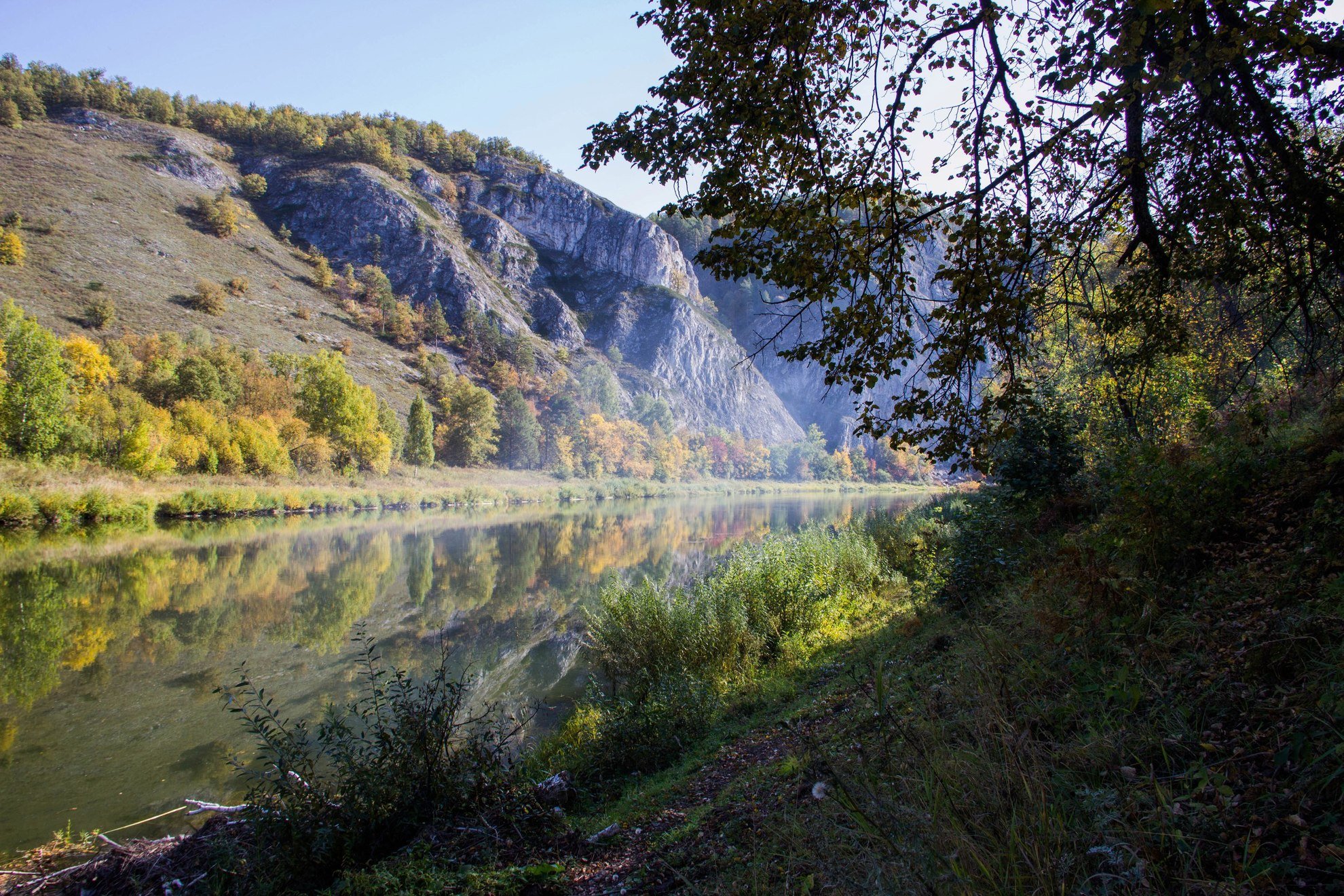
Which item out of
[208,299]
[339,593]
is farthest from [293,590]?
[208,299]

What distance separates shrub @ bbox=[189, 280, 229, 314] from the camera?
57781 millimetres

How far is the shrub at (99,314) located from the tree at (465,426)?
26.5 meters

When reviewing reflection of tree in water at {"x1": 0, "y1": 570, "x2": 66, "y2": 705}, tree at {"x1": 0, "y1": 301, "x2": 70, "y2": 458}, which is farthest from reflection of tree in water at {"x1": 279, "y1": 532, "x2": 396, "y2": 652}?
tree at {"x1": 0, "y1": 301, "x2": 70, "y2": 458}

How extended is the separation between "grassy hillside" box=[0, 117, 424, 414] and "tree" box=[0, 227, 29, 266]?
74cm

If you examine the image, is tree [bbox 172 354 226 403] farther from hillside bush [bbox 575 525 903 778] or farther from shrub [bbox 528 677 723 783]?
shrub [bbox 528 677 723 783]

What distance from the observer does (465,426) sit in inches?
2539

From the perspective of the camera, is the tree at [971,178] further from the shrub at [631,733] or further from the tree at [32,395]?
the tree at [32,395]

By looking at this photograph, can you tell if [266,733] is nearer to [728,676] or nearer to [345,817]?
[345,817]

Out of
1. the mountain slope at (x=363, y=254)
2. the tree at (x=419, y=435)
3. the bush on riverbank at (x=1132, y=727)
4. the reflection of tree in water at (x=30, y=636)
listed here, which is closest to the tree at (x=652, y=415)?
the mountain slope at (x=363, y=254)

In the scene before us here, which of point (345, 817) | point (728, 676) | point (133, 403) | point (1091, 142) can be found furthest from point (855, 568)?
point (133, 403)

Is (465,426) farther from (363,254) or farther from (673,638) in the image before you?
(673,638)

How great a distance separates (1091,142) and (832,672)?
19.7 feet

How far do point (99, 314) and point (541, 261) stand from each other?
83090 mm

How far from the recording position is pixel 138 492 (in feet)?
87.1
